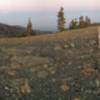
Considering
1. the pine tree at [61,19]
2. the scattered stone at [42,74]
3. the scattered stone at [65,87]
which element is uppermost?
the pine tree at [61,19]

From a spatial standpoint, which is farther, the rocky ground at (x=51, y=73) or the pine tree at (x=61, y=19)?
the pine tree at (x=61, y=19)

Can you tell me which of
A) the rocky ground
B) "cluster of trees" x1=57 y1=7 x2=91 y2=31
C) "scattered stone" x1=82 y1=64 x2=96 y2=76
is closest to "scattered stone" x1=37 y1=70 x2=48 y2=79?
the rocky ground

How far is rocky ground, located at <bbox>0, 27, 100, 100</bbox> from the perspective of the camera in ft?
49.9

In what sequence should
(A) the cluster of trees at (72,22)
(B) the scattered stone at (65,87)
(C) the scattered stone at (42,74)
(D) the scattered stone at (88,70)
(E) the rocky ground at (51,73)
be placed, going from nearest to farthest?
(E) the rocky ground at (51,73), (B) the scattered stone at (65,87), (C) the scattered stone at (42,74), (D) the scattered stone at (88,70), (A) the cluster of trees at (72,22)

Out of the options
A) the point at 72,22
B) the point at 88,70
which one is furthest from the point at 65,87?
the point at 72,22

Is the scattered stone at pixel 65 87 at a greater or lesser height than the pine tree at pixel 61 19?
lesser

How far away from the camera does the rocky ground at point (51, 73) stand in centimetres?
1521

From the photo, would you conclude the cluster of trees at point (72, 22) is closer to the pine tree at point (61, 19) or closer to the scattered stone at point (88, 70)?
the pine tree at point (61, 19)

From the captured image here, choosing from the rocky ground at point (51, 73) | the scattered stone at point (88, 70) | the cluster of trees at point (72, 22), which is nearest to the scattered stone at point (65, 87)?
the rocky ground at point (51, 73)

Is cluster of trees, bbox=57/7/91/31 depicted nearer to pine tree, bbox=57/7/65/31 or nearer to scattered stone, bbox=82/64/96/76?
pine tree, bbox=57/7/65/31

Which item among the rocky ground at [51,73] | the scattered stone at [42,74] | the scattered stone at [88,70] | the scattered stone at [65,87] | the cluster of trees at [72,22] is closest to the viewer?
the rocky ground at [51,73]

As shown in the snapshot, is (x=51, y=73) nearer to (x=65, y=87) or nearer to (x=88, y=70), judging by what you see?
(x=65, y=87)

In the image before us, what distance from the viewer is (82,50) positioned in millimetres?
19203

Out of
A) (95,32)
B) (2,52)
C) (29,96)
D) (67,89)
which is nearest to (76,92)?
(67,89)
